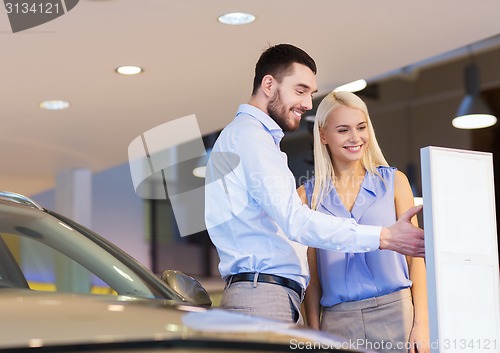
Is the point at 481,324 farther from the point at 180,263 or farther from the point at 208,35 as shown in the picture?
the point at 180,263

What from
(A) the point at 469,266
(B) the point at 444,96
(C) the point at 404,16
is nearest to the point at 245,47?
(C) the point at 404,16

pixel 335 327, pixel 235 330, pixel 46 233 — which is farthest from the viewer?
pixel 335 327

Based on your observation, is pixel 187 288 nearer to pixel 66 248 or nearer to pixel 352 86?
pixel 66 248

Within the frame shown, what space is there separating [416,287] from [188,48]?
2730 millimetres

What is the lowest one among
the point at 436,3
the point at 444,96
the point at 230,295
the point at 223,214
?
the point at 230,295

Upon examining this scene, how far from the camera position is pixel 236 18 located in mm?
4457

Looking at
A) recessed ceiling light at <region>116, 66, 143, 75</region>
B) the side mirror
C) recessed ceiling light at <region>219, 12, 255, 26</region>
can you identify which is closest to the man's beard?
the side mirror

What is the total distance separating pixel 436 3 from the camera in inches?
169

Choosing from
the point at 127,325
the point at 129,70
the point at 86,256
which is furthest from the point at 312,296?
the point at 129,70

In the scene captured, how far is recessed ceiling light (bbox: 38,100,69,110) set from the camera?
20.8 ft

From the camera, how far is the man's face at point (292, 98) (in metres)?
2.64

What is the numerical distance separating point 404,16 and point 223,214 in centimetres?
241
